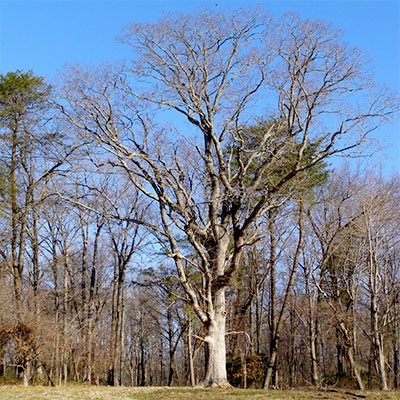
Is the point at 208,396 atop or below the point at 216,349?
below

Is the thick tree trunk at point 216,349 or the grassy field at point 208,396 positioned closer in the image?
the grassy field at point 208,396

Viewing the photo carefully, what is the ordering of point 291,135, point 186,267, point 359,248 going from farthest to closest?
point 186,267 < point 359,248 < point 291,135

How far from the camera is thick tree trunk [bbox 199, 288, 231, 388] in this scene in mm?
13742

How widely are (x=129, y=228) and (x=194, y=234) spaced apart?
1301 centimetres

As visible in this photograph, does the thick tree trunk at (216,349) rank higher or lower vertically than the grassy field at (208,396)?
higher

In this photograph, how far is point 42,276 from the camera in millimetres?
28375

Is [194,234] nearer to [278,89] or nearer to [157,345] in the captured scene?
[278,89]

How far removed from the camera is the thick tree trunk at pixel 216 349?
13.7 metres

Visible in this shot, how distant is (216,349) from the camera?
14016 mm

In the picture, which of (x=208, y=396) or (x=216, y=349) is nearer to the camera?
(x=208, y=396)

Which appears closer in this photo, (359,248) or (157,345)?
(359,248)

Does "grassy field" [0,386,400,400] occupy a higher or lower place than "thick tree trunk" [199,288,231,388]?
lower

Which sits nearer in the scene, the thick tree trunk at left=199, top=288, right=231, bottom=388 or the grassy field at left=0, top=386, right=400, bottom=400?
the grassy field at left=0, top=386, right=400, bottom=400

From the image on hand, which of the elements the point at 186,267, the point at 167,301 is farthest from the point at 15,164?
the point at 167,301
